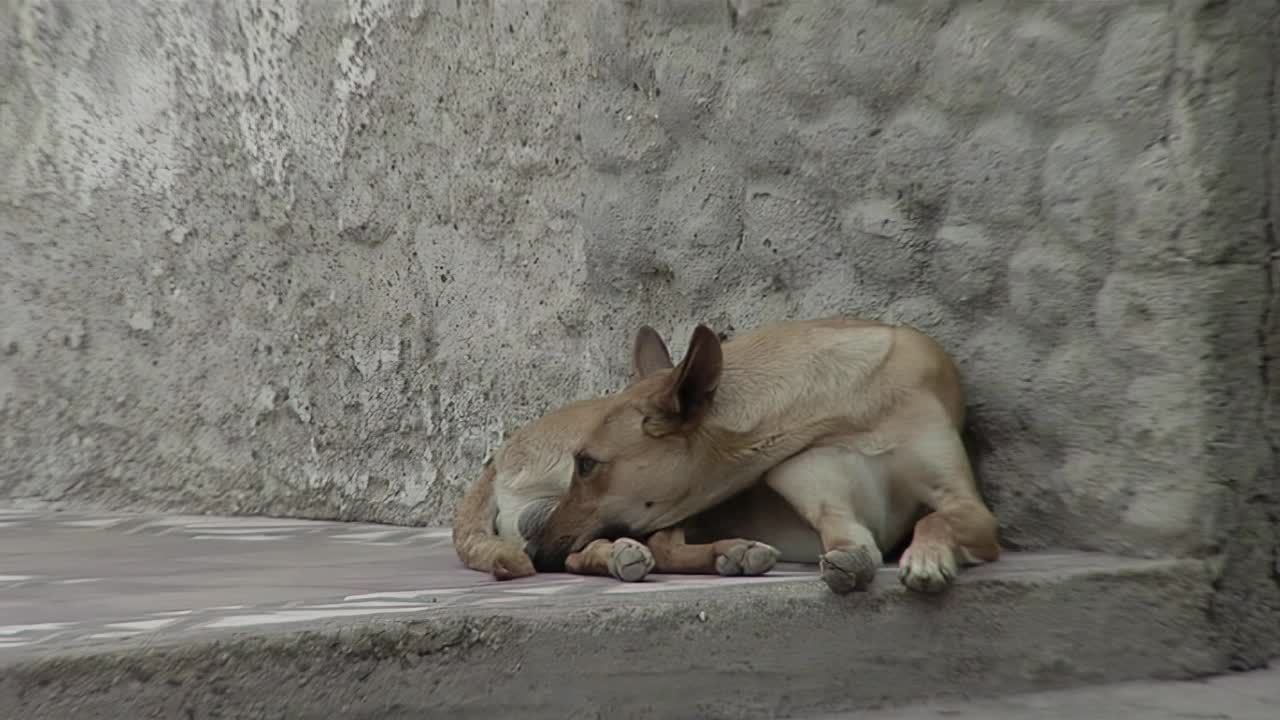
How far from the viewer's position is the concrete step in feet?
7.28

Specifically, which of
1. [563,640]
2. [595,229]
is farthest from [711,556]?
[595,229]

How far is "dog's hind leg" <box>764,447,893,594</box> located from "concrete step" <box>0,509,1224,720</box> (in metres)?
0.12

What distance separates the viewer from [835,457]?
10.6 ft

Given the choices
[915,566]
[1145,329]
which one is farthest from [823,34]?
[915,566]

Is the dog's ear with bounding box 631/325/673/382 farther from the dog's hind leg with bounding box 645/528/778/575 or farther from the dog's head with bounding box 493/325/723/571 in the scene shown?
the dog's hind leg with bounding box 645/528/778/575

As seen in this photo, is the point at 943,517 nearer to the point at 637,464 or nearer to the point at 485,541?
the point at 637,464

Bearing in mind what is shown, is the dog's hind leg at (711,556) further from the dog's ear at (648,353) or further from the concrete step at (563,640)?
the dog's ear at (648,353)

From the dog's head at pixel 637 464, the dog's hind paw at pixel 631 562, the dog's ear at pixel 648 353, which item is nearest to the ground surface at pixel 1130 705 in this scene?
the dog's hind paw at pixel 631 562

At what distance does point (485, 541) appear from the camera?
3.35 m

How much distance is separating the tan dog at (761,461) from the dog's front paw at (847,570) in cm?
30

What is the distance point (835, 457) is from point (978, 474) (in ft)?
1.34

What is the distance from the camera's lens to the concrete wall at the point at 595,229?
3105 millimetres

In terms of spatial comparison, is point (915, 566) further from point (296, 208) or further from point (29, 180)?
point (29, 180)

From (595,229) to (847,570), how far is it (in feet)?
5.84
